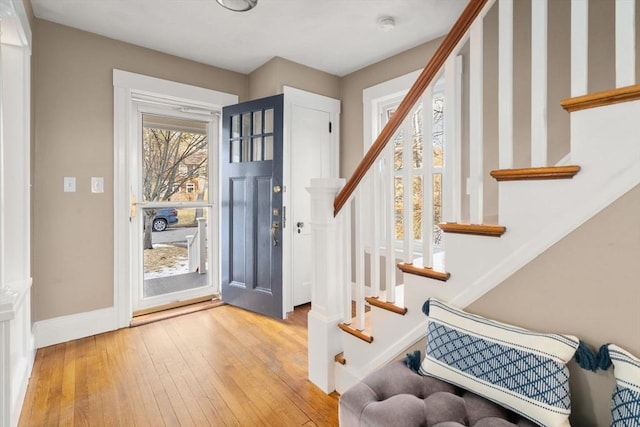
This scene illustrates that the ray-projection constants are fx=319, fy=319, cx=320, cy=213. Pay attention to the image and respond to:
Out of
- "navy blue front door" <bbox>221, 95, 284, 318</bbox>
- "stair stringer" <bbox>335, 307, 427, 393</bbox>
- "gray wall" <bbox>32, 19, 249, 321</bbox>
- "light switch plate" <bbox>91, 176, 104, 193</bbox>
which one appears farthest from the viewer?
"navy blue front door" <bbox>221, 95, 284, 318</bbox>

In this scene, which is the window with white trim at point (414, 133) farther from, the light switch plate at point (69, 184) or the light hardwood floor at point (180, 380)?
the light switch plate at point (69, 184)

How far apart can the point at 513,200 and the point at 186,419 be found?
1849mm

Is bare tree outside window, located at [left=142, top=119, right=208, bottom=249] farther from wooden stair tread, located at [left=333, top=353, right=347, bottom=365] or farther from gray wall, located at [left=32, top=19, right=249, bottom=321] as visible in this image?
wooden stair tread, located at [left=333, top=353, right=347, bottom=365]

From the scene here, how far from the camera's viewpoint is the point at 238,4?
217 cm

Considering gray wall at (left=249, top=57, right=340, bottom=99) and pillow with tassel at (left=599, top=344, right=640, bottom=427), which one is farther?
gray wall at (left=249, top=57, right=340, bottom=99)

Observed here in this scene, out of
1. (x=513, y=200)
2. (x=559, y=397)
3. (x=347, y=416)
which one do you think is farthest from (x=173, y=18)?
(x=559, y=397)

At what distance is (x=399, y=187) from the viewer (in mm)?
3271

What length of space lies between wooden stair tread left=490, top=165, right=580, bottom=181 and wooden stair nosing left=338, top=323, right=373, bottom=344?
3.30 feet

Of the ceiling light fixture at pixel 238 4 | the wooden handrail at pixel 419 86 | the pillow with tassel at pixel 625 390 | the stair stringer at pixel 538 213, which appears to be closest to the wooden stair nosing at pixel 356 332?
the stair stringer at pixel 538 213

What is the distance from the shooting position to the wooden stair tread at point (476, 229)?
121 centimetres

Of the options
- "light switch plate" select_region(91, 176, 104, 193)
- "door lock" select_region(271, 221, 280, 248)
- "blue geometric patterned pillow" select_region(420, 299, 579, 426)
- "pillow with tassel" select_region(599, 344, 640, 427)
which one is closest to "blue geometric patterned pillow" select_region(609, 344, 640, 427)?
"pillow with tassel" select_region(599, 344, 640, 427)

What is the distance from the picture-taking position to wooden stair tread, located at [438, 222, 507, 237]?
121 centimetres

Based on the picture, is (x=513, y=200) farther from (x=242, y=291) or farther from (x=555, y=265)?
(x=242, y=291)

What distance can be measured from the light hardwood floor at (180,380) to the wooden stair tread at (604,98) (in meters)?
1.70
